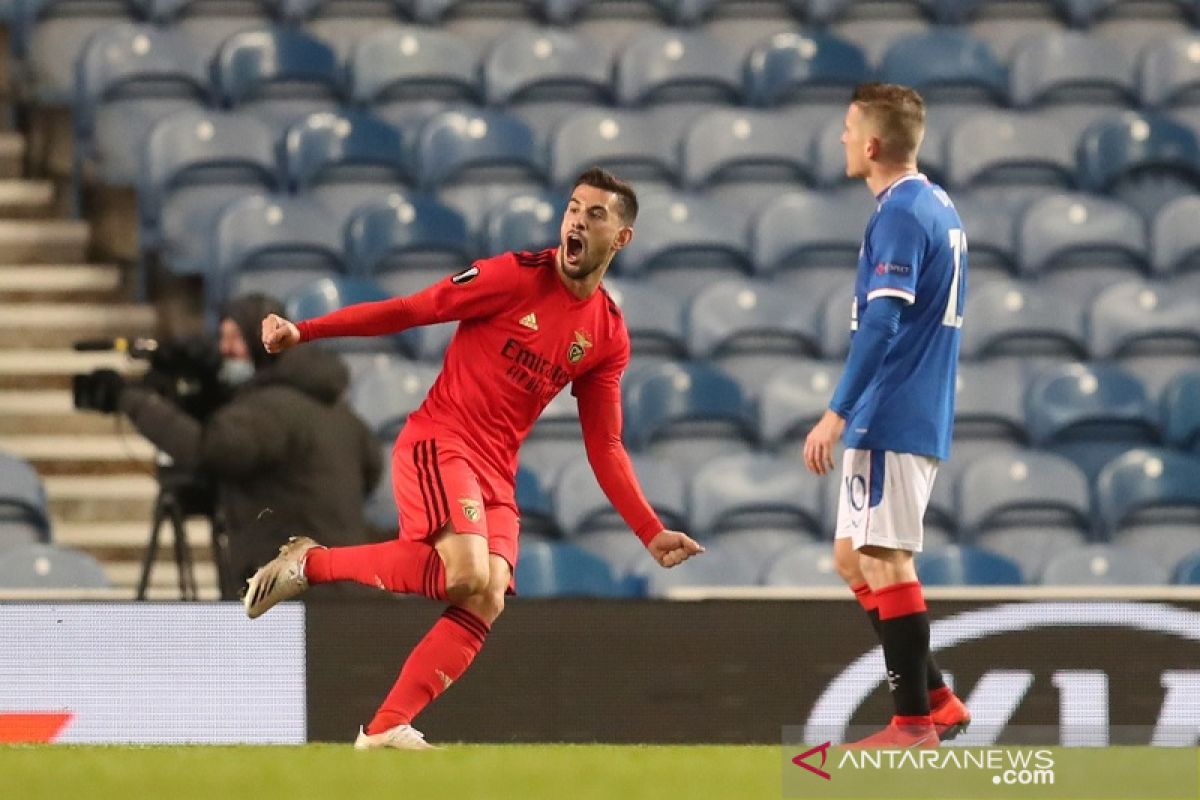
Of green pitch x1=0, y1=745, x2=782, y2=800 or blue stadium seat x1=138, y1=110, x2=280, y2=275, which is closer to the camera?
green pitch x1=0, y1=745, x2=782, y2=800

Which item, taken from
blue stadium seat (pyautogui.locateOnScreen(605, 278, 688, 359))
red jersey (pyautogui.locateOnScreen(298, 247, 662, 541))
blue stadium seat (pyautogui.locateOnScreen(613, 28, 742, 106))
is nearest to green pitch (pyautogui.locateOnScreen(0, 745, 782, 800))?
red jersey (pyautogui.locateOnScreen(298, 247, 662, 541))

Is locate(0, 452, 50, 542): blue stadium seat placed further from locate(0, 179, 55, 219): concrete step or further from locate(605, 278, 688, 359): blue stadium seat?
locate(605, 278, 688, 359): blue stadium seat

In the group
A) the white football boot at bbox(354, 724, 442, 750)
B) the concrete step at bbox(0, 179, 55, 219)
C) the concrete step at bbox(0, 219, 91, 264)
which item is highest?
the concrete step at bbox(0, 179, 55, 219)

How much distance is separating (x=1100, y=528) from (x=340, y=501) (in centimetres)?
343

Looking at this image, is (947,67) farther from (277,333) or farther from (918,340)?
(277,333)

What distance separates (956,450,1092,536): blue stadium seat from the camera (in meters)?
8.61

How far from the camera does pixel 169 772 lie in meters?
4.51

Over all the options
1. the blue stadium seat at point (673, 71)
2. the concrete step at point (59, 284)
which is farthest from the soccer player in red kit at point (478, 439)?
the blue stadium seat at point (673, 71)

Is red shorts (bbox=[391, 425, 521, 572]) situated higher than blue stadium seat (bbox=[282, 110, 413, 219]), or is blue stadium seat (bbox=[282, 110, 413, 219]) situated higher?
blue stadium seat (bbox=[282, 110, 413, 219])

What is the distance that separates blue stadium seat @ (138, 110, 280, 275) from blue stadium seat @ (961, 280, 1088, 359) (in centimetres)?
331

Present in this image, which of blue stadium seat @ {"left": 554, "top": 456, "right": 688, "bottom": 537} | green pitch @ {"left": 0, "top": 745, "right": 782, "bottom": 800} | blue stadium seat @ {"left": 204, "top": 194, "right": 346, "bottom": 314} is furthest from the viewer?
blue stadium seat @ {"left": 204, "top": 194, "right": 346, "bottom": 314}

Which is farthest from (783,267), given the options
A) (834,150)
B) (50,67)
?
(50,67)

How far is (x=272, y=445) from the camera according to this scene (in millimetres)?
6844

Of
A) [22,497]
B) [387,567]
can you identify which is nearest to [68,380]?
[22,497]
